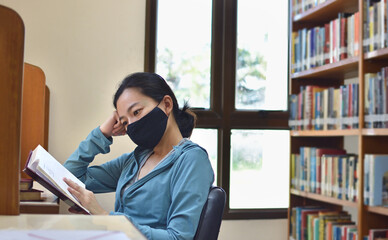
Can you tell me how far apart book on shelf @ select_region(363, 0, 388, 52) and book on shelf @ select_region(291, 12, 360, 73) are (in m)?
0.09

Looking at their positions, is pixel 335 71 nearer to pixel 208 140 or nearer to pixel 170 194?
pixel 208 140

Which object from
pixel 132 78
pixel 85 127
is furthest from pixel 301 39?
pixel 132 78

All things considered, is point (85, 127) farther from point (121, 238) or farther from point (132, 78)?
point (121, 238)

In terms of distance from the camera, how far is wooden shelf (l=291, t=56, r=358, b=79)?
2639 millimetres

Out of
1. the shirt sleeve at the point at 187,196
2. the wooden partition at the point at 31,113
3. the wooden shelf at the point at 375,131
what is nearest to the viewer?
the shirt sleeve at the point at 187,196

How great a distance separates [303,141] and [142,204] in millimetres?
1932

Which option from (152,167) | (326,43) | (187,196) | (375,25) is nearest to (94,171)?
(152,167)

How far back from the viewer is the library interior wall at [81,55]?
2.95 m

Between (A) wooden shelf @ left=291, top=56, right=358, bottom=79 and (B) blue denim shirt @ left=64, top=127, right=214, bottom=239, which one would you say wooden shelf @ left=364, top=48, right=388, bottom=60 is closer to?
(A) wooden shelf @ left=291, top=56, right=358, bottom=79

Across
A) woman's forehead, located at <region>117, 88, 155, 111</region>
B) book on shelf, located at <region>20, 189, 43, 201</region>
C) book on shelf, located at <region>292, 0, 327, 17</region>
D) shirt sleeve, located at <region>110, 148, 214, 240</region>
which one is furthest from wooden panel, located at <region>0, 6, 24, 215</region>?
book on shelf, located at <region>292, 0, 327, 17</region>

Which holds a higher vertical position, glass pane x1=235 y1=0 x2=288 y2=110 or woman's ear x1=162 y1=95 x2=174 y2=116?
glass pane x1=235 y1=0 x2=288 y2=110

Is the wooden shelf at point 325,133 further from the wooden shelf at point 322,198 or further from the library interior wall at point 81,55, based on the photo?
the library interior wall at point 81,55

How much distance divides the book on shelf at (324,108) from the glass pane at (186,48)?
597mm

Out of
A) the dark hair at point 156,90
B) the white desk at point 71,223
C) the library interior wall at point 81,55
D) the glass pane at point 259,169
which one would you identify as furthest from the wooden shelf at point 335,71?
the white desk at point 71,223
